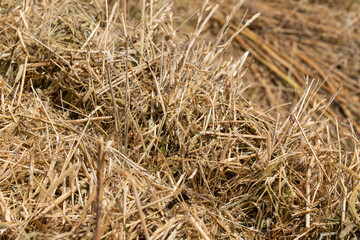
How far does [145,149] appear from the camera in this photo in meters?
1.34

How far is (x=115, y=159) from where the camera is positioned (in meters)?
1.33

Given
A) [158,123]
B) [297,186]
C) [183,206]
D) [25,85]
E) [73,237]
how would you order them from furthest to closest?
[25,85] → [158,123] → [297,186] → [183,206] → [73,237]

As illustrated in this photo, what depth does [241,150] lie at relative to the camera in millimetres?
1420

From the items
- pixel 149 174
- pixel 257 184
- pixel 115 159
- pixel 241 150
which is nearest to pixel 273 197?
pixel 257 184

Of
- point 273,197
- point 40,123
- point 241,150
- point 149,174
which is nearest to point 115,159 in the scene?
point 149,174

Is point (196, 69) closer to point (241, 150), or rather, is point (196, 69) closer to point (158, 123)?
point (158, 123)

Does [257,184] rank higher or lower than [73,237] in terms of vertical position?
lower

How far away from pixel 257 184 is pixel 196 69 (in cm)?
52

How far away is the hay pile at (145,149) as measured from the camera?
47.1 inches

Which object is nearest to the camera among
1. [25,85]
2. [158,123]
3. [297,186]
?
[297,186]

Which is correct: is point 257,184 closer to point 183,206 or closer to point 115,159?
point 183,206

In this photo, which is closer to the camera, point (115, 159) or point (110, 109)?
point (115, 159)

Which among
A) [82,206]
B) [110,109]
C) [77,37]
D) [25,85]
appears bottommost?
[82,206]

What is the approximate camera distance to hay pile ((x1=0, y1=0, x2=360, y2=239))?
3.93 ft
